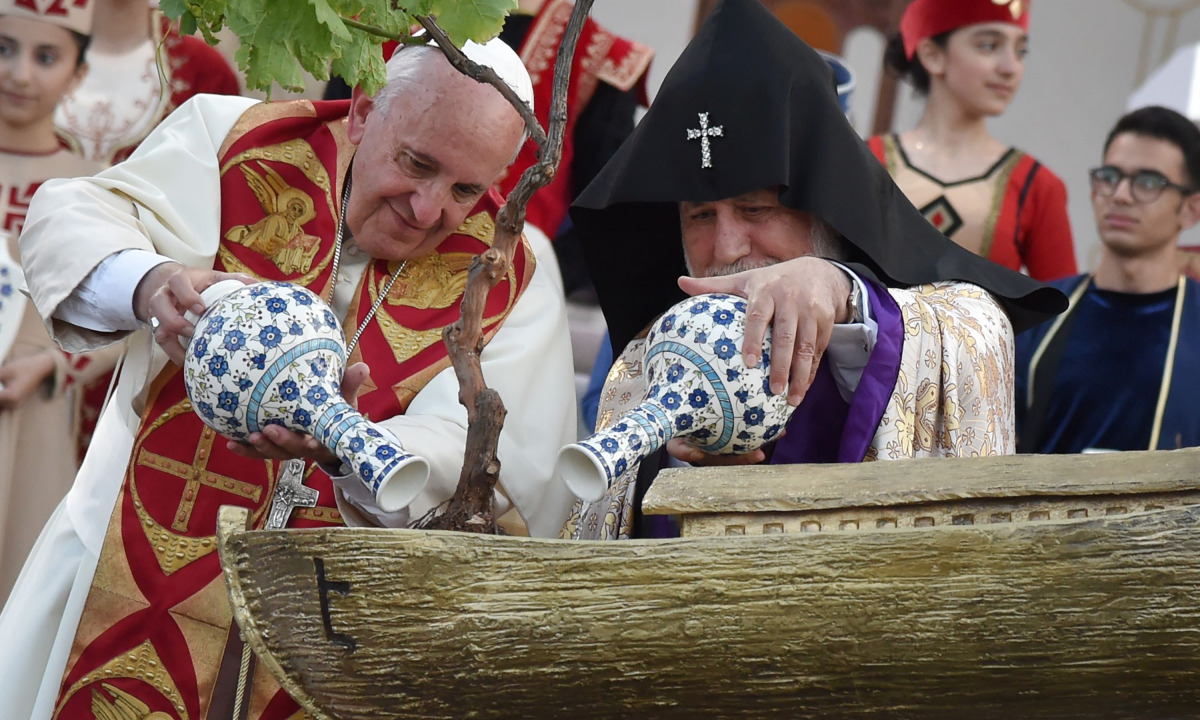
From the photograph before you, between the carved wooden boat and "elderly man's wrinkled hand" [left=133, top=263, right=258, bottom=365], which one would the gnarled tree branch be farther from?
"elderly man's wrinkled hand" [left=133, top=263, right=258, bottom=365]

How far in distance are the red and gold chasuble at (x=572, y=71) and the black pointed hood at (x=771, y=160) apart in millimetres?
2058

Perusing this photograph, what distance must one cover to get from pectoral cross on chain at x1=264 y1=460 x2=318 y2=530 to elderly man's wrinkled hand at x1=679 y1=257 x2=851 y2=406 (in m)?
1.01

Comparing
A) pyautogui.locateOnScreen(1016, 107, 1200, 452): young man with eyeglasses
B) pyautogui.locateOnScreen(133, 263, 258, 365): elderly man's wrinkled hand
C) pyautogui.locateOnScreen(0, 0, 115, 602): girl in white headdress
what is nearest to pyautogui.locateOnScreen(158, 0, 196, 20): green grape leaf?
pyautogui.locateOnScreen(133, 263, 258, 365): elderly man's wrinkled hand

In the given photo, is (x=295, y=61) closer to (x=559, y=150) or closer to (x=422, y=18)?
A: (x=422, y=18)

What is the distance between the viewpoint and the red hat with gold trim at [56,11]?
518 centimetres

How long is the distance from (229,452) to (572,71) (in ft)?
8.55

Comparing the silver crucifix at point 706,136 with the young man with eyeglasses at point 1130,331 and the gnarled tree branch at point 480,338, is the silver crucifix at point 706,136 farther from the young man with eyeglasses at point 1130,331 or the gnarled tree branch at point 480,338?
the young man with eyeglasses at point 1130,331

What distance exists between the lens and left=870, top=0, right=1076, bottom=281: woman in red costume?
5.50m

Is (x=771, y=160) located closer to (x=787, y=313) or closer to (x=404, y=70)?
(x=787, y=313)

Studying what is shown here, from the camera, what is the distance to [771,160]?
10.1ft

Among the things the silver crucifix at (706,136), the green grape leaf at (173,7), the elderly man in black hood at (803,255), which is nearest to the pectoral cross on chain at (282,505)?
the elderly man in black hood at (803,255)

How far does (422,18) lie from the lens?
234cm

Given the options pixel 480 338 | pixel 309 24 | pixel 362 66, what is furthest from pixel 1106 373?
pixel 309 24

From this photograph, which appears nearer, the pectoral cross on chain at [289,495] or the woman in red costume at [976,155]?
the pectoral cross on chain at [289,495]
